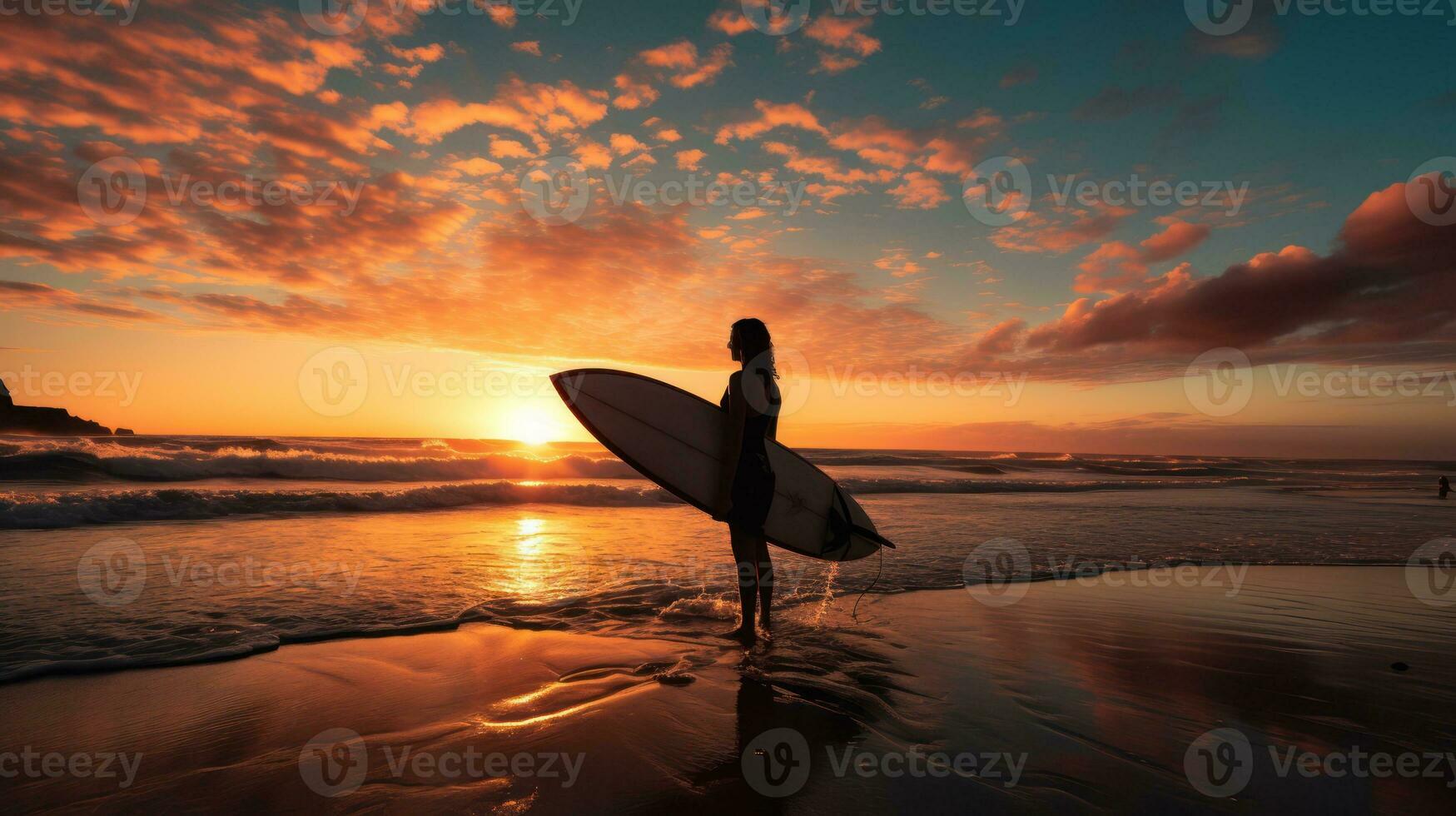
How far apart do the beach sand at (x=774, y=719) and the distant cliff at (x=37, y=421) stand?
3766 cm

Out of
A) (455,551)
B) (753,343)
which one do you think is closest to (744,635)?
(753,343)

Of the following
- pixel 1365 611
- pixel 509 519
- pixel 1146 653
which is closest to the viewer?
pixel 1146 653

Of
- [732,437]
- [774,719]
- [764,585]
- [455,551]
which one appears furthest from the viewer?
[455,551]

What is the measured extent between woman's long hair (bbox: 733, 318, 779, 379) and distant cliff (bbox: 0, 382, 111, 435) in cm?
3893

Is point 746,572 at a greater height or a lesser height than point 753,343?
lesser

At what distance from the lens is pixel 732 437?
411 centimetres

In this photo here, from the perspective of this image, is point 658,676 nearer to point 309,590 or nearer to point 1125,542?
point 309,590

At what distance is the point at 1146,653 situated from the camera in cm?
398

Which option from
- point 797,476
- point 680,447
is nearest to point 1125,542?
point 797,476

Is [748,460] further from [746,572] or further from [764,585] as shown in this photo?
[764,585]

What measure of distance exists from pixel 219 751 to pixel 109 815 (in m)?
0.45

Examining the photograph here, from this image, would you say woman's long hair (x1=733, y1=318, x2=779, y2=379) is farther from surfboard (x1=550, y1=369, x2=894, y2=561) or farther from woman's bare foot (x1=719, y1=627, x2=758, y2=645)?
woman's bare foot (x1=719, y1=627, x2=758, y2=645)

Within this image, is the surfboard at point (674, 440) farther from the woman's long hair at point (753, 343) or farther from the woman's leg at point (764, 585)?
the woman's long hair at point (753, 343)

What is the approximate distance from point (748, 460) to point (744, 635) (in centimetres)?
120
